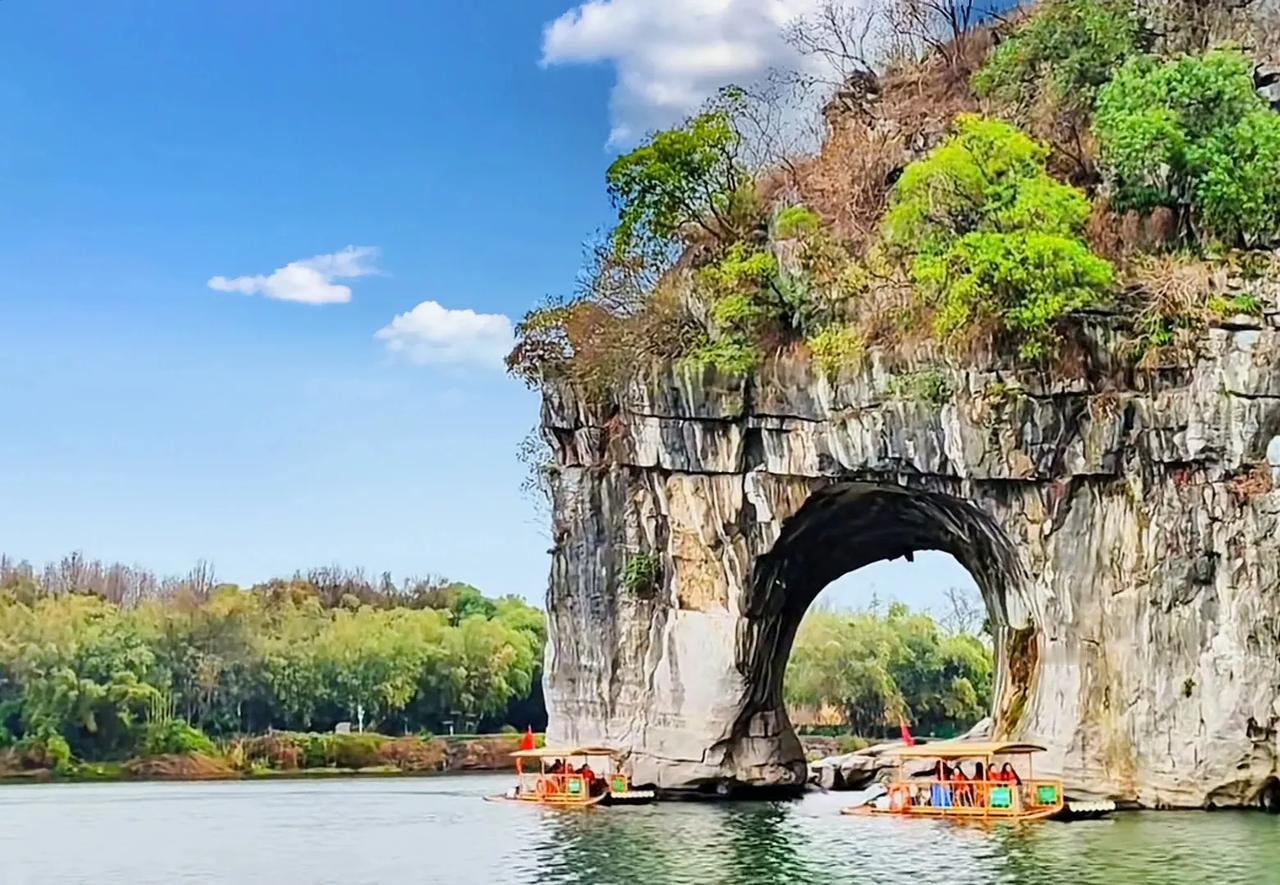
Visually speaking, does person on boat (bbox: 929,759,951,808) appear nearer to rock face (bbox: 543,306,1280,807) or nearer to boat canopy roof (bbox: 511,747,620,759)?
rock face (bbox: 543,306,1280,807)

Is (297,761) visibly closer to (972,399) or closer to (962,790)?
(962,790)

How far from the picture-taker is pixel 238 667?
52844 mm

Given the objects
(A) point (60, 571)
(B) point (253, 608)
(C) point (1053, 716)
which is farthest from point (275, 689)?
(C) point (1053, 716)

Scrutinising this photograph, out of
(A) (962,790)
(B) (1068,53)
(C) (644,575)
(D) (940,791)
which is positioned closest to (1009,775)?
(A) (962,790)

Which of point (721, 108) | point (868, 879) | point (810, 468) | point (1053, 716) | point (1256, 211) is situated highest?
point (721, 108)

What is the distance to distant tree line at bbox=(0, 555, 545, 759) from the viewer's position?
48.8 metres

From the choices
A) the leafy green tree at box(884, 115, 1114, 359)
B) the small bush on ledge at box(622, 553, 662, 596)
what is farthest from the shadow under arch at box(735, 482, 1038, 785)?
the leafy green tree at box(884, 115, 1114, 359)

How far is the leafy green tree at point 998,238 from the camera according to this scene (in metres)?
23.9

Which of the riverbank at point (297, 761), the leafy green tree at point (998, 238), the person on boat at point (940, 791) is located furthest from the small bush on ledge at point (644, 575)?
the riverbank at point (297, 761)

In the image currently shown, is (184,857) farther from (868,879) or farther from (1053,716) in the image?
(1053,716)

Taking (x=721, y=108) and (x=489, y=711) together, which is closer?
(x=721, y=108)

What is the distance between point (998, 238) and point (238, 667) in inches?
1409

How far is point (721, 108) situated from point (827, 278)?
4.28 m

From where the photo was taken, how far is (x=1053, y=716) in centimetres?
2438
